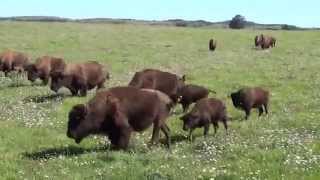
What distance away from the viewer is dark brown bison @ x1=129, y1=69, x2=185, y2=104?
20.8m

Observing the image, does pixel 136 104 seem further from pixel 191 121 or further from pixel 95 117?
pixel 191 121

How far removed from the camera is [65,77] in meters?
26.4

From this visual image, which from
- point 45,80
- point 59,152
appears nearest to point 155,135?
point 59,152

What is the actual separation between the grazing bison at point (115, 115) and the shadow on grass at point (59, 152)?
12.6 inches

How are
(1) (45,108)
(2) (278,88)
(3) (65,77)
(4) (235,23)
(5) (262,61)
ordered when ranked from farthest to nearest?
(4) (235,23) → (5) (262,61) → (2) (278,88) → (3) (65,77) → (1) (45,108)

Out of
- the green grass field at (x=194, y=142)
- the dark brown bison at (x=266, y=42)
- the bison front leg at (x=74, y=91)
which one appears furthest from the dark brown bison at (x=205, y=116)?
the dark brown bison at (x=266, y=42)

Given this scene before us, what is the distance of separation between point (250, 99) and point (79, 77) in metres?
7.54

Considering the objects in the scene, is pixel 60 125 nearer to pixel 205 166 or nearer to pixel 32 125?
pixel 32 125

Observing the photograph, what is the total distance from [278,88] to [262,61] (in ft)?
45.7

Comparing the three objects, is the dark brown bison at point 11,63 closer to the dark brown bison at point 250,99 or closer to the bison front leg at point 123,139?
the dark brown bison at point 250,99

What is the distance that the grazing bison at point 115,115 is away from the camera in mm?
15164

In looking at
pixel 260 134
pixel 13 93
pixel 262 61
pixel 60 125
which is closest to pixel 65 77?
pixel 13 93

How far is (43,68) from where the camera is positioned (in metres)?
29.7

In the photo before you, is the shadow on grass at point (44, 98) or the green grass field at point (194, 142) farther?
the shadow on grass at point (44, 98)
